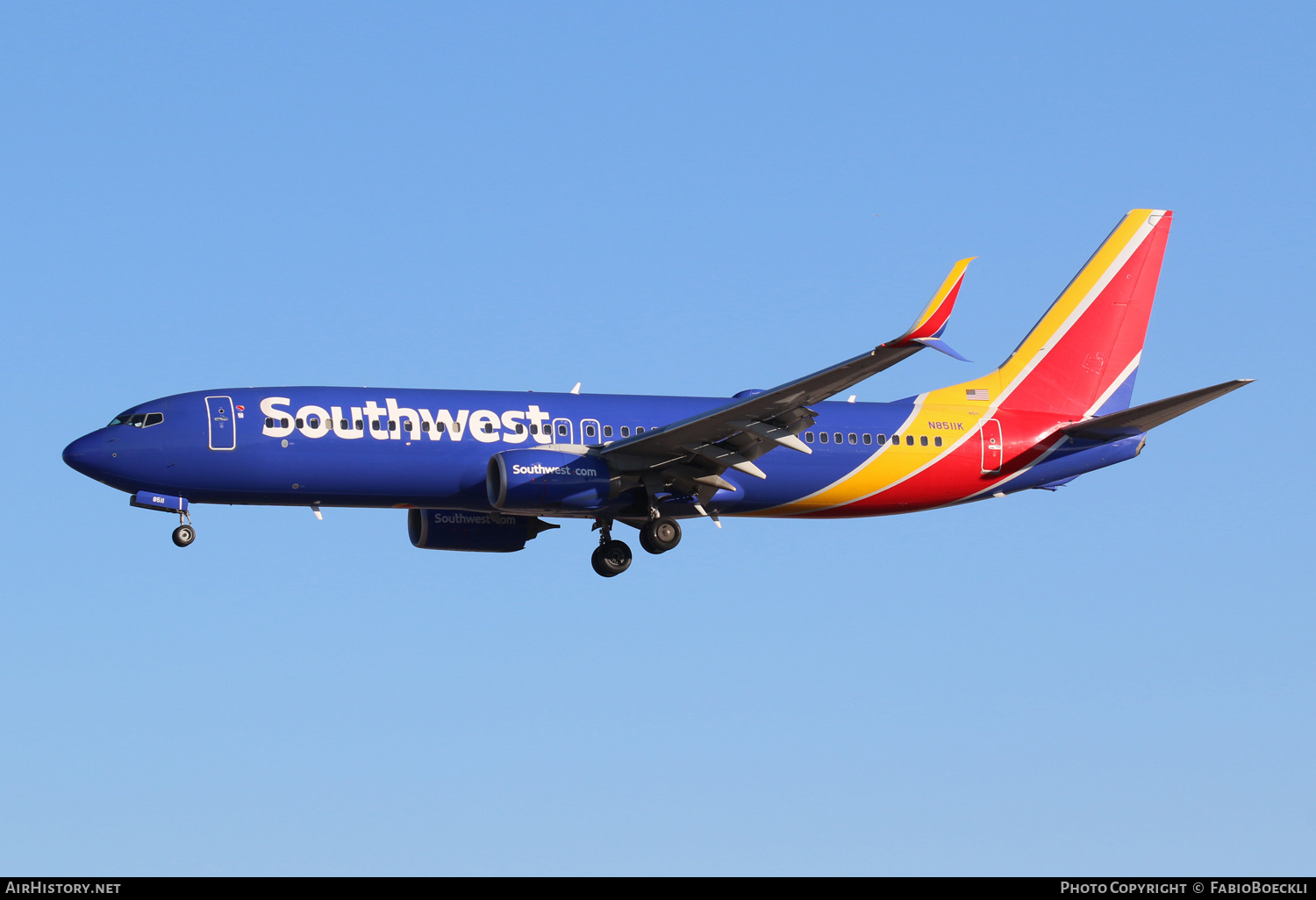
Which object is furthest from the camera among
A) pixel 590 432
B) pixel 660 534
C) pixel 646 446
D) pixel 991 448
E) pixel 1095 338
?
pixel 1095 338

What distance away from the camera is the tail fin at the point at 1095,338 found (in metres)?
53.3

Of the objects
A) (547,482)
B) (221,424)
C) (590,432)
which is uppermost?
(221,424)

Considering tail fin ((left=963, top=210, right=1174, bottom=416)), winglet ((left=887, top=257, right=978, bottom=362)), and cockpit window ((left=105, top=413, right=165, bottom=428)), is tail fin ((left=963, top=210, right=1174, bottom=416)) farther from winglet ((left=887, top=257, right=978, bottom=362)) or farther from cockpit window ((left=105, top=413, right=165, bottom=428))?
cockpit window ((left=105, top=413, right=165, bottom=428))

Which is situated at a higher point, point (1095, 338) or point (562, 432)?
point (1095, 338)

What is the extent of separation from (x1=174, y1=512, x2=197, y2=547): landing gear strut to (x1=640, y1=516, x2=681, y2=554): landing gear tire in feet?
40.2

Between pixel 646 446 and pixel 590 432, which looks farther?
pixel 590 432

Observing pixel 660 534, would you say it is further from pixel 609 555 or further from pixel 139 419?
pixel 139 419

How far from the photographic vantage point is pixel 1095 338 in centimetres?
5466

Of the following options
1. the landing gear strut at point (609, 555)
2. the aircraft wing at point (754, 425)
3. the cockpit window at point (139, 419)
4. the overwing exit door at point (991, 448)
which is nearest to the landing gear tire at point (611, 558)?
the landing gear strut at point (609, 555)

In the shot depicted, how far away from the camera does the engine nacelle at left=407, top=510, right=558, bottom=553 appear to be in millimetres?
50469

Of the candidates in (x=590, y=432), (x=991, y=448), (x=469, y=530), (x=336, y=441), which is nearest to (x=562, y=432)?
(x=590, y=432)

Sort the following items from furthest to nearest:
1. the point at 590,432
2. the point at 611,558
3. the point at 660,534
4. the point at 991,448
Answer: the point at 991,448 < the point at 611,558 < the point at 660,534 < the point at 590,432

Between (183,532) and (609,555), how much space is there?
12.0m

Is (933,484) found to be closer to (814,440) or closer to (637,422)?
(814,440)
